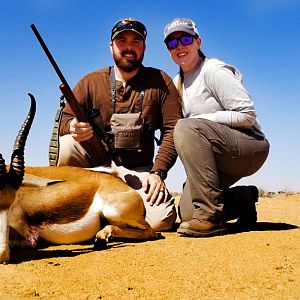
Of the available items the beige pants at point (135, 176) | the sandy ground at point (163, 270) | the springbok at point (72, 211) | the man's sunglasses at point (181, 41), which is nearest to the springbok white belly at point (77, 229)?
the springbok at point (72, 211)

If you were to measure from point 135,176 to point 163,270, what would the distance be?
10.9 ft

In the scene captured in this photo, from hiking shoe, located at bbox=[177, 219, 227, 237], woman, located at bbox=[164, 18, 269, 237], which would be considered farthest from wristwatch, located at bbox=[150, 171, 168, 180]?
hiking shoe, located at bbox=[177, 219, 227, 237]

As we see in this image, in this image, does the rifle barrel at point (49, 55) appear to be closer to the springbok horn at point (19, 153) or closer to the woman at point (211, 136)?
the woman at point (211, 136)

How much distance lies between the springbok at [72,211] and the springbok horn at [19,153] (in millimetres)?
774

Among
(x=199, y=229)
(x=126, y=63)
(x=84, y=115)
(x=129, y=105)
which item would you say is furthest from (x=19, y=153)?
(x=126, y=63)

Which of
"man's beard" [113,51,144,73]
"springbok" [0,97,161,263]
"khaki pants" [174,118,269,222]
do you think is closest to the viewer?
"springbok" [0,97,161,263]

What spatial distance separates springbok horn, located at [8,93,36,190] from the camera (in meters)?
5.16

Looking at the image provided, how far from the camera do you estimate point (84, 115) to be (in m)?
7.27

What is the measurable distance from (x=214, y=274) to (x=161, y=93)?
4053mm

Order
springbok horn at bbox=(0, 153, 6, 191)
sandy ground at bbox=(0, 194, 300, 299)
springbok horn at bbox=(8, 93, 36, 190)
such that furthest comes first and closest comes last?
springbok horn at bbox=(8, 93, 36, 190) → springbok horn at bbox=(0, 153, 6, 191) → sandy ground at bbox=(0, 194, 300, 299)

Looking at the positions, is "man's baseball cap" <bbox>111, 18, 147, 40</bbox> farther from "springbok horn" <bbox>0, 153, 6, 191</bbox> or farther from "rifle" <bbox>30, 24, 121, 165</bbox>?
"springbok horn" <bbox>0, 153, 6, 191</bbox>

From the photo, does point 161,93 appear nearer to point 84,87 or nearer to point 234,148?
point 84,87

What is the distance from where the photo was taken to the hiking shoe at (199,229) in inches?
237

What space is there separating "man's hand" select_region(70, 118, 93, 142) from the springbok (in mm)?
991
